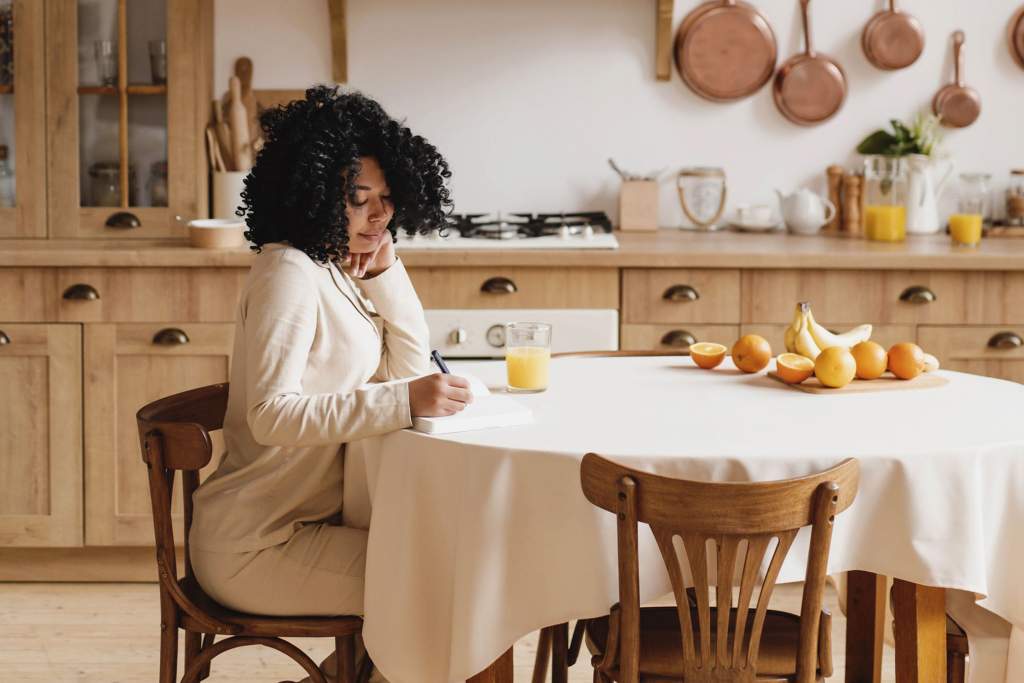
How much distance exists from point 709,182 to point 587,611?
2352mm

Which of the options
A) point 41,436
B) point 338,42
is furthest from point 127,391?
point 338,42

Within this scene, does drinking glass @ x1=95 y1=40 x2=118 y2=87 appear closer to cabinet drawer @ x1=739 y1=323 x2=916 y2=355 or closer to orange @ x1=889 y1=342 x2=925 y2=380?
cabinet drawer @ x1=739 y1=323 x2=916 y2=355

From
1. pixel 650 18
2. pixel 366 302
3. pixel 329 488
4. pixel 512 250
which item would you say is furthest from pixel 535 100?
pixel 329 488

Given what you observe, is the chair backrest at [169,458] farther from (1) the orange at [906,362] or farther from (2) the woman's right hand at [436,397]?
(1) the orange at [906,362]

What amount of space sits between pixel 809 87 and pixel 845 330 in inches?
38.8

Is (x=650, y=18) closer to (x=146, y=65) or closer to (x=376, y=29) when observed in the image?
(x=376, y=29)

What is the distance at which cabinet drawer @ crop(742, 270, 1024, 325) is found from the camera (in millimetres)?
3295

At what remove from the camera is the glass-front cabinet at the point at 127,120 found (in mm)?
3570

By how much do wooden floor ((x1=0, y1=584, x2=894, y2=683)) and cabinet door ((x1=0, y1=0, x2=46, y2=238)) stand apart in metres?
1.05

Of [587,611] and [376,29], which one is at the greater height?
[376,29]

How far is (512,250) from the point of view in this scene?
10.7 ft

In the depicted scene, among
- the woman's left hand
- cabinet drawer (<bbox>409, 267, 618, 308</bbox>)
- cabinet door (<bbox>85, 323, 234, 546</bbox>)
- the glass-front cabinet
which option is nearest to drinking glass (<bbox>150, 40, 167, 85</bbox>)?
the glass-front cabinet

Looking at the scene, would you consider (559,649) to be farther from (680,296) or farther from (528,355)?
(680,296)

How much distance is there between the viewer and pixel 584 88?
3.95 metres
